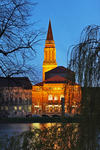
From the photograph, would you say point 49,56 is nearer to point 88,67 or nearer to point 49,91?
point 49,91

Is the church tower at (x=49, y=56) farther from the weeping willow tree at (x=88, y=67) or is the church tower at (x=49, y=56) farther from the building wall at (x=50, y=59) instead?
the weeping willow tree at (x=88, y=67)

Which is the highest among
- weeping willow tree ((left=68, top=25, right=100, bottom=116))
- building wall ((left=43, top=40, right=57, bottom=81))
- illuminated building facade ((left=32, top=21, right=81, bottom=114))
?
building wall ((left=43, top=40, right=57, bottom=81))

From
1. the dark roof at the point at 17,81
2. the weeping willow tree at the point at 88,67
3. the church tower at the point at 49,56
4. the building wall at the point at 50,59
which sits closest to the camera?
the weeping willow tree at the point at 88,67

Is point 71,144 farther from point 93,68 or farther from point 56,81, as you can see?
point 56,81

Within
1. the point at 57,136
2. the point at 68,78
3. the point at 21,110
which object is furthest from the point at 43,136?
the point at 21,110

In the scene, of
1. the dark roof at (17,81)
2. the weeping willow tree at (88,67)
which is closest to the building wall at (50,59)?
the dark roof at (17,81)

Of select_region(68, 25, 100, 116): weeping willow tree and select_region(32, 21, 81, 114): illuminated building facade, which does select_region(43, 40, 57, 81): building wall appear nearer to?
select_region(32, 21, 81, 114): illuminated building facade

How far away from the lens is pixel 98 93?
576 cm

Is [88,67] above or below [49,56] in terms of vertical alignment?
below

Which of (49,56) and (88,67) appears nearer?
(88,67)

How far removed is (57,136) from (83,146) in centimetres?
385

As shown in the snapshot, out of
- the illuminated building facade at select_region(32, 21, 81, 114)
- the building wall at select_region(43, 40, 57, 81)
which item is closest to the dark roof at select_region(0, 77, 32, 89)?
the illuminated building facade at select_region(32, 21, 81, 114)

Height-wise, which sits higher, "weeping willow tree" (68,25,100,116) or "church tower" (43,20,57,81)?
"church tower" (43,20,57,81)

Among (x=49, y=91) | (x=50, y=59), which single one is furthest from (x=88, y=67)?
(x=50, y=59)
